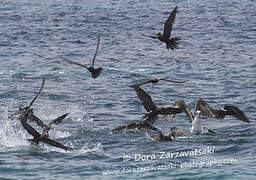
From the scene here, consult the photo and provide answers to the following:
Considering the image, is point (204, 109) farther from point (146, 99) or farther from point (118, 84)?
point (118, 84)

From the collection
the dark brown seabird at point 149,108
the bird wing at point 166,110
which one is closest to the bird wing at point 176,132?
the bird wing at point 166,110

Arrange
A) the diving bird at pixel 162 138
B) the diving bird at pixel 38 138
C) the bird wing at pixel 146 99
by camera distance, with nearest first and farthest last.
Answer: the diving bird at pixel 38 138 < the bird wing at pixel 146 99 < the diving bird at pixel 162 138

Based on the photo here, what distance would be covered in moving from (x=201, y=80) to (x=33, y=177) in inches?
533

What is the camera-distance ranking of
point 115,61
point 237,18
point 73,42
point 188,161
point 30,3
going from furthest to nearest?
point 30,3 → point 237,18 → point 73,42 → point 115,61 → point 188,161

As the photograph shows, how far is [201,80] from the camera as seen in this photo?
87.6 feet

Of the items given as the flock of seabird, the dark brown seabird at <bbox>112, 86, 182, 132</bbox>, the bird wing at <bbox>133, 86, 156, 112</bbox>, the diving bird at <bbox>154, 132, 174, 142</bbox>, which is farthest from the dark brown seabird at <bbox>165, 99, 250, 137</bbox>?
the bird wing at <bbox>133, 86, 156, 112</bbox>

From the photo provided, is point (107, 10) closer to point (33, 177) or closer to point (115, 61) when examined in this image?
point (115, 61)

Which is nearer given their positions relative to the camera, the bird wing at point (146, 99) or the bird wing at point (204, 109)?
the bird wing at point (146, 99)

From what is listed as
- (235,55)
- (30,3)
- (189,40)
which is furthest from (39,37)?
(30,3)

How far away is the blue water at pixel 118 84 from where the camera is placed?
15117mm

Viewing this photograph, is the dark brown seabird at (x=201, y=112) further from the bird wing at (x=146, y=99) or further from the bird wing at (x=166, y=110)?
the bird wing at (x=146, y=99)

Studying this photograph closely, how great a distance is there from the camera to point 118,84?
2623 cm

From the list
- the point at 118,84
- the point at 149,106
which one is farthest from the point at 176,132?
the point at 118,84

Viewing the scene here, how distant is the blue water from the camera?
1512 centimetres
